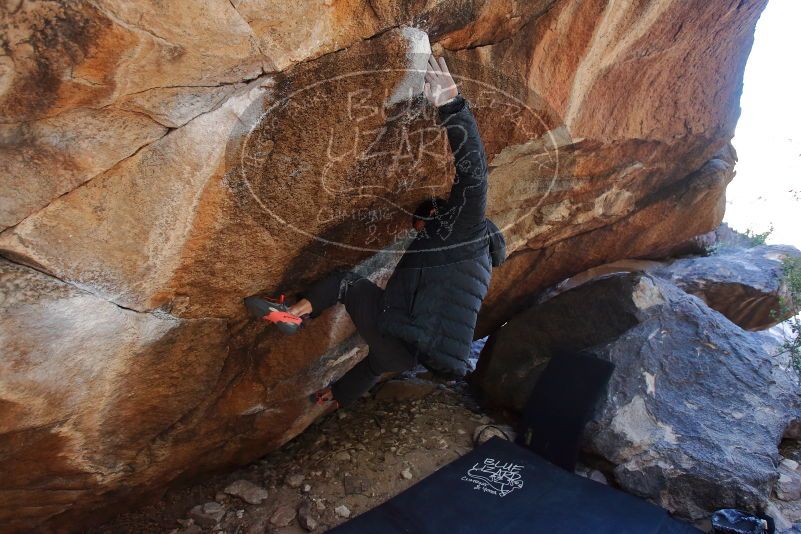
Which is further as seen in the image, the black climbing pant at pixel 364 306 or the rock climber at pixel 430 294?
the black climbing pant at pixel 364 306

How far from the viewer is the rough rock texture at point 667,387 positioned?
2.96m

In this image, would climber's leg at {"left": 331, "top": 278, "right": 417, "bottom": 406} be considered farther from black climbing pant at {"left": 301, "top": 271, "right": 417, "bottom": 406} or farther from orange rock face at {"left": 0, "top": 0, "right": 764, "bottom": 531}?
orange rock face at {"left": 0, "top": 0, "right": 764, "bottom": 531}

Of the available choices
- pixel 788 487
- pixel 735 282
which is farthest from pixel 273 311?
pixel 735 282

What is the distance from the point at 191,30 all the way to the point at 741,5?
3.02 metres

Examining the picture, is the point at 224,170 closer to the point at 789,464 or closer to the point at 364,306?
the point at 364,306

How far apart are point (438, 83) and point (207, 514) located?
243 centimetres

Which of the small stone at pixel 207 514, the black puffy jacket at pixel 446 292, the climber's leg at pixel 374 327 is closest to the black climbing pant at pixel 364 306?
the climber's leg at pixel 374 327

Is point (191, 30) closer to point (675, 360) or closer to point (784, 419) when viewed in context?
point (675, 360)

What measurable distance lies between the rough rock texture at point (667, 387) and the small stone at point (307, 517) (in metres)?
1.52

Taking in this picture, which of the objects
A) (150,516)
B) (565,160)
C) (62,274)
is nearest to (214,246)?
(62,274)

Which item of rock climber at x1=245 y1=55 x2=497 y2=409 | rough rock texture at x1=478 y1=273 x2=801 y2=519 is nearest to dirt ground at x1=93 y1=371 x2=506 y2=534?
rough rock texture at x1=478 y1=273 x2=801 y2=519

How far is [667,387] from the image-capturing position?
3334mm

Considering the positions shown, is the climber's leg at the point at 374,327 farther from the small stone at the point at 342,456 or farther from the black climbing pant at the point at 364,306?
the small stone at the point at 342,456

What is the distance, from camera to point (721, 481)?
9.52 ft
